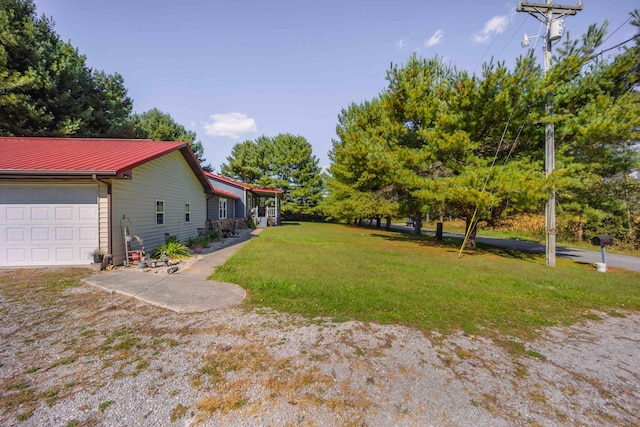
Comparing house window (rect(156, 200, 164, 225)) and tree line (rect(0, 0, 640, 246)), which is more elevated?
tree line (rect(0, 0, 640, 246))

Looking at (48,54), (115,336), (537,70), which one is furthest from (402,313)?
Answer: (48,54)

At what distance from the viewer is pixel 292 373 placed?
9.17ft

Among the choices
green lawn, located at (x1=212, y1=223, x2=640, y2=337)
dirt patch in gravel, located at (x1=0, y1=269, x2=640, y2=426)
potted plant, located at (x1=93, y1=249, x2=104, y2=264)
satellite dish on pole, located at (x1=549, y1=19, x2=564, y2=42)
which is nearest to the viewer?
dirt patch in gravel, located at (x1=0, y1=269, x2=640, y2=426)

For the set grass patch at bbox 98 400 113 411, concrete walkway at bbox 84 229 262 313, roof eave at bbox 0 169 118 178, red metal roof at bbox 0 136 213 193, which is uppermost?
red metal roof at bbox 0 136 213 193

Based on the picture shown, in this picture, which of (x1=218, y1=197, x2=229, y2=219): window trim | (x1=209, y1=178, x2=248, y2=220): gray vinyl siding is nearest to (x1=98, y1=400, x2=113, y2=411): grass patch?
(x1=218, y1=197, x2=229, y2=219): window trim

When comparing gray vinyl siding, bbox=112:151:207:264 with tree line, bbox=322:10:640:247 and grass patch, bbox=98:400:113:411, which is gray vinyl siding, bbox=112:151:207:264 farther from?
tree line, bbox=322:10:640:247

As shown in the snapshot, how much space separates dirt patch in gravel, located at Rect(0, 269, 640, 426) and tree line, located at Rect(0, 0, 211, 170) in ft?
51.0

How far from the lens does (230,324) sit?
399 cm

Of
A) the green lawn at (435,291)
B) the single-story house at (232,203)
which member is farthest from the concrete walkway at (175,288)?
the single-story house at (232,203)

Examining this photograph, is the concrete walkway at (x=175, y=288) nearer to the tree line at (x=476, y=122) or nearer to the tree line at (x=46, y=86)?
the tree line at (x=476, y=122)

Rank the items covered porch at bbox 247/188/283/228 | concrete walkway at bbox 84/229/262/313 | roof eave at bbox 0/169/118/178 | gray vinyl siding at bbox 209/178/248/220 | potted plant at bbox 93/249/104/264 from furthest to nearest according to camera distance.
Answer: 1. covered porch at bbox 247/188/283/228
2. gray vinyl siding at bbox 209/178/248/220
3. potted plant at bbox 93/249/104/264
4. roof eave at bbox 0/169/118/178
5. concrete walkway at bbox 84/229/262/313

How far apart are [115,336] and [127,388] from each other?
4.65ft

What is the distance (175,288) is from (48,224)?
4.94 m

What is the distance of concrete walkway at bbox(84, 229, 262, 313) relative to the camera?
15.8ft
